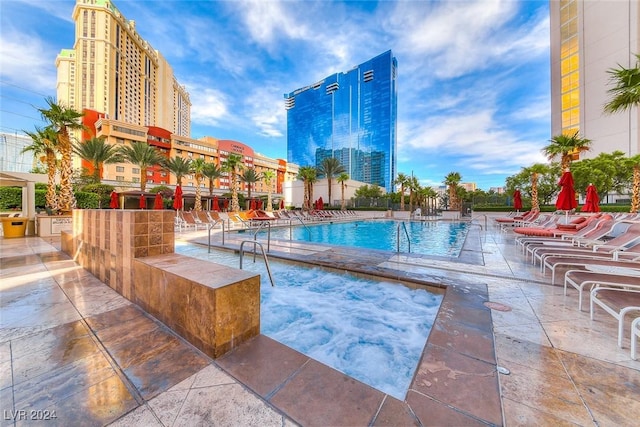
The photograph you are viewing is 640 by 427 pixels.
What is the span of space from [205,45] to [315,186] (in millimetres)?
20892

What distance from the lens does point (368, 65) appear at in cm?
6325

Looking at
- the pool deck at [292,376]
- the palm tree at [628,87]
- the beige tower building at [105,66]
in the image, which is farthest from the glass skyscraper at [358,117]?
the pool deck at [292,376]

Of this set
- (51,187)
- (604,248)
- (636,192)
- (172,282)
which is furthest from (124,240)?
(636,192)

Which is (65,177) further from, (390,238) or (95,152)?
(390,238)

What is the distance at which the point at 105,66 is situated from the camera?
5828 centimetres

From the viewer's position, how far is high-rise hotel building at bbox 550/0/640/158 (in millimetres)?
22172

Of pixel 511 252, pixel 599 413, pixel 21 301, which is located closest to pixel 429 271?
pixel 599 413

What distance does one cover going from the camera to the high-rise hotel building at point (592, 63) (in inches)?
873

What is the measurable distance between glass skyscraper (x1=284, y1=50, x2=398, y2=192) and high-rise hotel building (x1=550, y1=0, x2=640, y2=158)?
36.1m

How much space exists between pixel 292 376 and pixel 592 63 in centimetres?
4017

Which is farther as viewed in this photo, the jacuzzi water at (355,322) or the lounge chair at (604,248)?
the lounge chair at (604,248)

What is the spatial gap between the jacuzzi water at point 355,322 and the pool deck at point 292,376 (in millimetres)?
383

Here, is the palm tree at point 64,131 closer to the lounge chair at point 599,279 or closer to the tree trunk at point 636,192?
the lounge chair at point 599,279

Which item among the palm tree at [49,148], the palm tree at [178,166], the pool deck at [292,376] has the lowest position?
the pool deck at [292,376]
